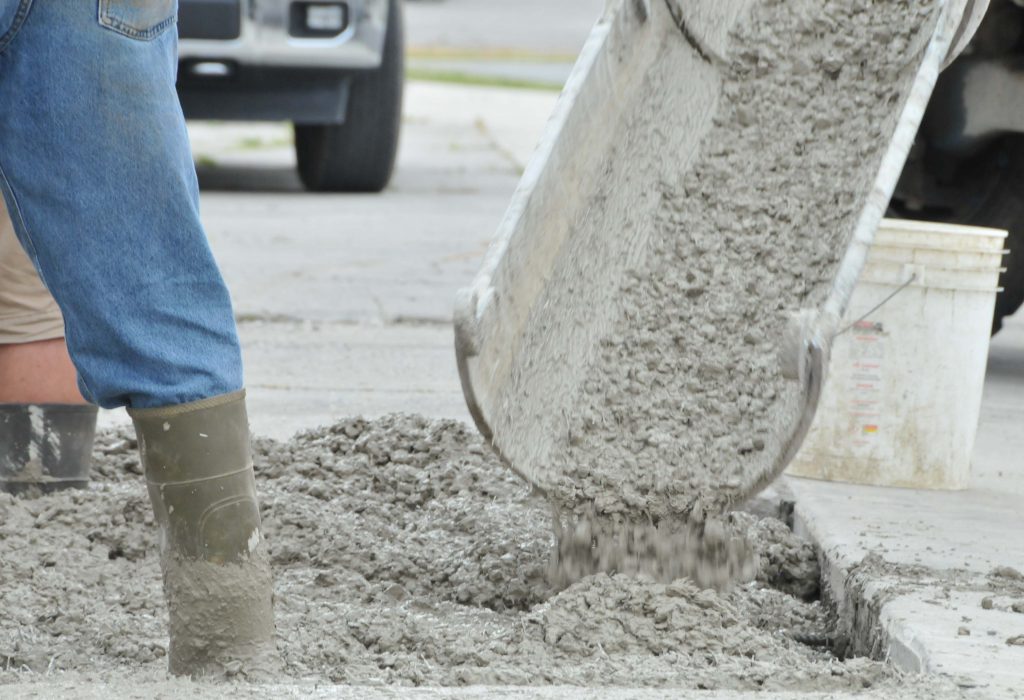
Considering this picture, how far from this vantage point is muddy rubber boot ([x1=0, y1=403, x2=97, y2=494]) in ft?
10.5

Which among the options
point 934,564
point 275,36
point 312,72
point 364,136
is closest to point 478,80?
point 364,136

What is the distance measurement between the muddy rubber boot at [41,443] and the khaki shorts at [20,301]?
0.15 m

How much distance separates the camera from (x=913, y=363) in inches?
144

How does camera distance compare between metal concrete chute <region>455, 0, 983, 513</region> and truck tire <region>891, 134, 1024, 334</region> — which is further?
truck tire <region>891, 134, 1024, 334</region>

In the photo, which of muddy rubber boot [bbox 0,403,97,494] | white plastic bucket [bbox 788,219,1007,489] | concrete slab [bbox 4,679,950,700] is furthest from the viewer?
white plastic bucket [bbox 788,219,1007,489]

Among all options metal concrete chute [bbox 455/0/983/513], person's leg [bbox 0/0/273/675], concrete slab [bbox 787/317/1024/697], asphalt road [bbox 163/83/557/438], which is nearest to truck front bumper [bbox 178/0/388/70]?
asphalt road [bbox 163/83/557/438]

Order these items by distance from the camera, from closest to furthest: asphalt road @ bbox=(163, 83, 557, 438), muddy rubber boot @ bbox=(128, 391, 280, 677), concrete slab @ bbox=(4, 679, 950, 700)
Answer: concrete slab @ bbox=(4, 679, 950, 700) < muddy rubber boot @ bbox=(128, 391, 280, 677) < asphalt road @ bbox=(163, 83, 557, 438)

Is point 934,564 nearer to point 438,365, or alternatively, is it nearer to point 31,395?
point 31,395

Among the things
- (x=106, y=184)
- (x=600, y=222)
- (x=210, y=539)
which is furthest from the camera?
(x=600, y=222)

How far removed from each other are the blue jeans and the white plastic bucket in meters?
1.90

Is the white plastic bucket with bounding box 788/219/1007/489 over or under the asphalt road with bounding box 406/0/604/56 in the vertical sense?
under

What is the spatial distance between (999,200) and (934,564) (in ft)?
6.98

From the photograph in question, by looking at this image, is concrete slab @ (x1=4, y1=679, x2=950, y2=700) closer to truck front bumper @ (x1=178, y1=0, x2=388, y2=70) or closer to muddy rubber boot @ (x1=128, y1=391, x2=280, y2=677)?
muddy rubber boot @ (x1=128, y1=391, x2=280, y2=677)

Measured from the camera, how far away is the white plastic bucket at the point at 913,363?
364cm
